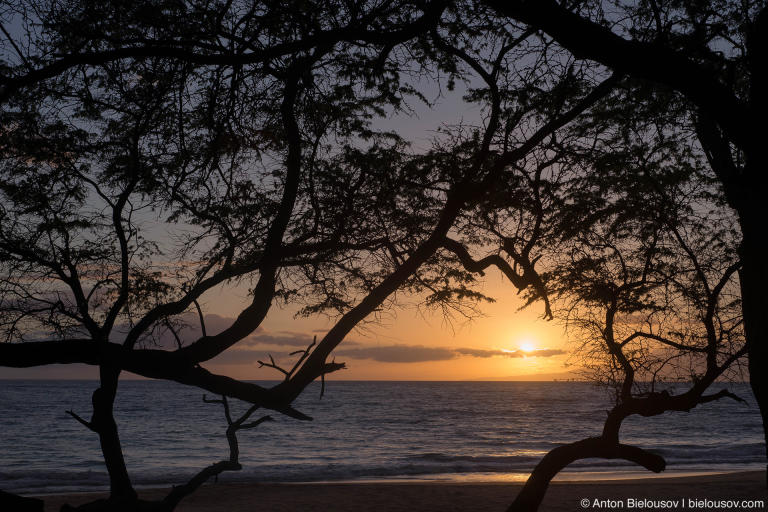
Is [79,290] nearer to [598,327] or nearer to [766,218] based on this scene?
[598,327]

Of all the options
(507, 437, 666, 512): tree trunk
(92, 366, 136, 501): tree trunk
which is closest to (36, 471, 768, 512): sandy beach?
(507, 437, 666, 512): tree trunk

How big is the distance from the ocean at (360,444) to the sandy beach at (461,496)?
3447 mm

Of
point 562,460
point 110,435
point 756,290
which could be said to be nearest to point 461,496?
point 562,460

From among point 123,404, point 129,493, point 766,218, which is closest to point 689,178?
point 766,218

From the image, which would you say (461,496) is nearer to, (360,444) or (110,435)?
(110,435)

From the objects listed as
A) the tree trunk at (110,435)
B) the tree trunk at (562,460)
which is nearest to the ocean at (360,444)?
the tree trunk at (562,460)

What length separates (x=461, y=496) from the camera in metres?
19.2

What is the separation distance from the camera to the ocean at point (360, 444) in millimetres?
27312

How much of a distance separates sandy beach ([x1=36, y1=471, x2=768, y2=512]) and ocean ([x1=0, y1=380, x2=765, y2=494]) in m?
3.45

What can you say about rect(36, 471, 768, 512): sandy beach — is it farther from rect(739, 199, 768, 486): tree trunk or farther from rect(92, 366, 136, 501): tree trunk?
rect(739, 199, 768, 486): tree trunk

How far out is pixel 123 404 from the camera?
7588 cm

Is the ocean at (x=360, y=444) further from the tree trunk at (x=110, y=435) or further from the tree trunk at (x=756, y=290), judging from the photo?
the tree trunk at (x=110, y=435)

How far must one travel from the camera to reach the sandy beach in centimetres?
1688

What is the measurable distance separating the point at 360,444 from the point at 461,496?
21701 millimetres
